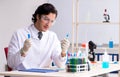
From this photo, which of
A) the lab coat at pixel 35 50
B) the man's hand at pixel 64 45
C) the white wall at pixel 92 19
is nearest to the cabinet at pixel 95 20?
the white wall at pixel 92 19

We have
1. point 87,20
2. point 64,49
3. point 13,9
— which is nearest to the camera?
point 64,49

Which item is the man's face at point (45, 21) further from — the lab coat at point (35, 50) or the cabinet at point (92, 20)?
the cabinet at point (92, 20)

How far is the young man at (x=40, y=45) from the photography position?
2360mm

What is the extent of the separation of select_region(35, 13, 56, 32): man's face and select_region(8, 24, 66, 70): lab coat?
2.4 inches

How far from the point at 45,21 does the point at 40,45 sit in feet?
0.69

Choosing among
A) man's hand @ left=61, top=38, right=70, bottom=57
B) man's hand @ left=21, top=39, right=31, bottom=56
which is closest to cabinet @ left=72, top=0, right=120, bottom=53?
man's hand @ left=61, top=38, right=70, bottom=57

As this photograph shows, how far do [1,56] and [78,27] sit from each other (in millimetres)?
1282

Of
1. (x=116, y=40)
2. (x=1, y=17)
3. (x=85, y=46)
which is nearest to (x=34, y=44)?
(x=85, y=46)

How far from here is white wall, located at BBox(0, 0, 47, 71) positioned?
13.3ft

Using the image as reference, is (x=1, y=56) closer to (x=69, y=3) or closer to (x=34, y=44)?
(x=69, y=3)

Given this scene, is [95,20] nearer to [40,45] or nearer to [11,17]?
[11,17]

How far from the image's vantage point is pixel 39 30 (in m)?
2.53

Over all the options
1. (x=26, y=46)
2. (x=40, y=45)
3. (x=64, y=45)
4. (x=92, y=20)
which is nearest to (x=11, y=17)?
(x=92, y=20)

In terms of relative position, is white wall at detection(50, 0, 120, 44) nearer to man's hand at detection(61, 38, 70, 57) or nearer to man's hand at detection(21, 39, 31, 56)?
man's hand at detection(61, 38, 70, 57)
